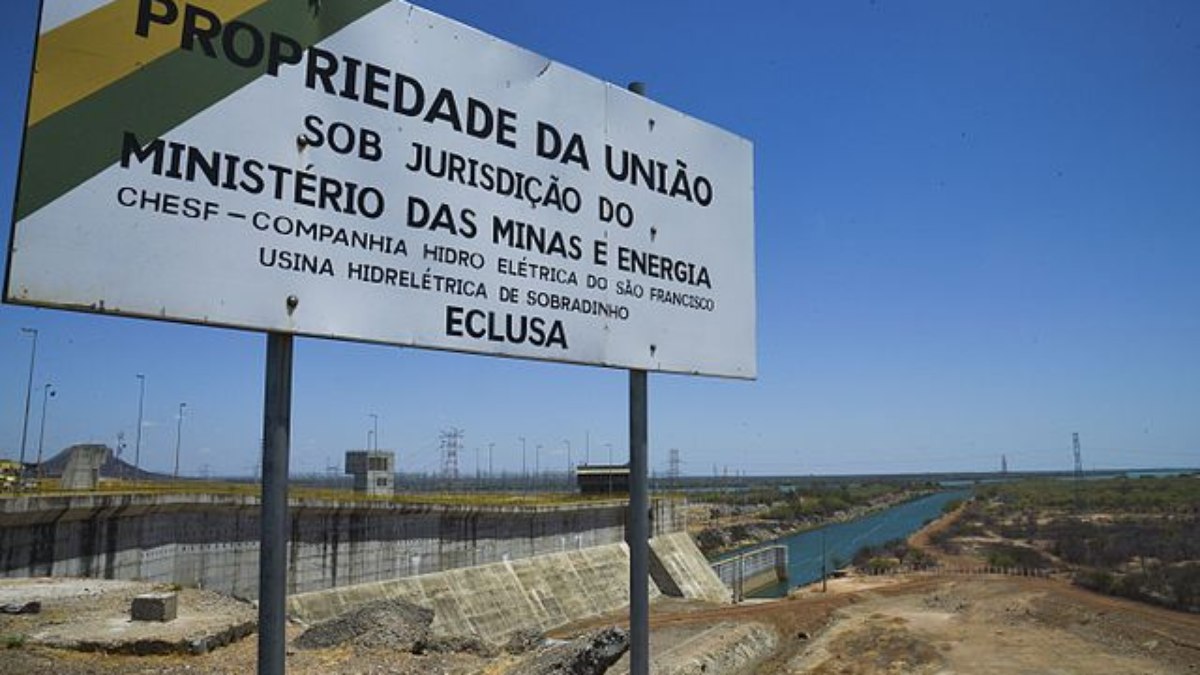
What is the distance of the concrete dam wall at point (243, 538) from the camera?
744 inches

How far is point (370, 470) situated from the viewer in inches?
1639

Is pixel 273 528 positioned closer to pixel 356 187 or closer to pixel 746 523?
pixel 356 187

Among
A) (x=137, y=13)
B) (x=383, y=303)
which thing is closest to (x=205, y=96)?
(x=137, y=13)

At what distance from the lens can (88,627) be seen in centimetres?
1186

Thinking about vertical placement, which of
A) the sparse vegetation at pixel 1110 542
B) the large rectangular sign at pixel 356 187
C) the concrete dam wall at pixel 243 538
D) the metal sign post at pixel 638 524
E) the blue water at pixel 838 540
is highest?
the large rectangular sign at pixel 356 187

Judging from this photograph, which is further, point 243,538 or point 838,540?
point 838,540

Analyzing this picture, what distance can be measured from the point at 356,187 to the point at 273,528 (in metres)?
1.25

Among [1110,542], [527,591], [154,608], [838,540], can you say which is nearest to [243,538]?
[154,608]

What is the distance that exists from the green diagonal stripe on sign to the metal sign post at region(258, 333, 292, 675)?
843 mm

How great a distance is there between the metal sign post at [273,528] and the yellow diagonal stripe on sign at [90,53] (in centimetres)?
102

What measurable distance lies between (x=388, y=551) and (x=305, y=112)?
29494 mm

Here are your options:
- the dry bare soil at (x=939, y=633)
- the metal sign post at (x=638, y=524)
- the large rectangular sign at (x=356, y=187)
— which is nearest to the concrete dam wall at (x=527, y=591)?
the dry bare soil at (x=939, y=633)

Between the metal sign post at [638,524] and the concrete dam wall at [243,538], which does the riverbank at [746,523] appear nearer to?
the concrete dam wall at [243,538]

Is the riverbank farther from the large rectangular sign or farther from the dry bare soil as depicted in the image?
the large rectangular sign
